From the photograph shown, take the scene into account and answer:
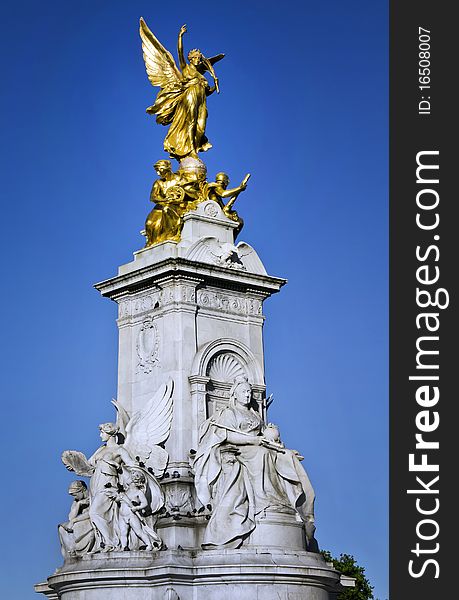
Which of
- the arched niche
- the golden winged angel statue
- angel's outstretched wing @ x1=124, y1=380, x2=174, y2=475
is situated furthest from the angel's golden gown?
angel's outstretched wing @ x1=124, y1=380, x2=174, y2=475

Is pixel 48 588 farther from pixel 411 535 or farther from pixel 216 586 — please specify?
pixel 411 535

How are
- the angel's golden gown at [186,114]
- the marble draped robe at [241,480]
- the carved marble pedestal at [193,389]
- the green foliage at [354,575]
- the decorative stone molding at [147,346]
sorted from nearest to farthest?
the carved marble pedestal at [193,389]
the marble draped robe at [241,480]
the decorative stone molding at [147,346]
the angel's golden gown at [186,114]
the green foliage at [354,575]

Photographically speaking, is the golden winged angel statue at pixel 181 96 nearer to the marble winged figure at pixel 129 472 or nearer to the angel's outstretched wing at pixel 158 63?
the angel's outstretched wing at pixel 158 63

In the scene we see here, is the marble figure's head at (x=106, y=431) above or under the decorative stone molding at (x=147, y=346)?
under

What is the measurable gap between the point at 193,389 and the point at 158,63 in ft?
23.1

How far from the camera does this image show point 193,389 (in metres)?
26.7

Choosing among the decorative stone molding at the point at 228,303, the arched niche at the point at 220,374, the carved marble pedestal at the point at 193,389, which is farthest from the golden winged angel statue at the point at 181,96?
the arched niche at the point at 220,374

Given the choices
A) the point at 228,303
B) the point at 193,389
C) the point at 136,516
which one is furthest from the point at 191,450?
the point at 228,303

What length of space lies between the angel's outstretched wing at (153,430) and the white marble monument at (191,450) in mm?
23

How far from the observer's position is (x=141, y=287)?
2784 cm

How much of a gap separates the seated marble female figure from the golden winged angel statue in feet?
18.2

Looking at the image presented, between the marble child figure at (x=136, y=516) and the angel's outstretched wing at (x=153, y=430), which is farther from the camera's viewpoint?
the angel's outstretched wing at (x=153, y=430)

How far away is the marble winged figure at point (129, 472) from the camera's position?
2522 cm

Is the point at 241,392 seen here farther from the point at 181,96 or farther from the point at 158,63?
the point at 158,63
